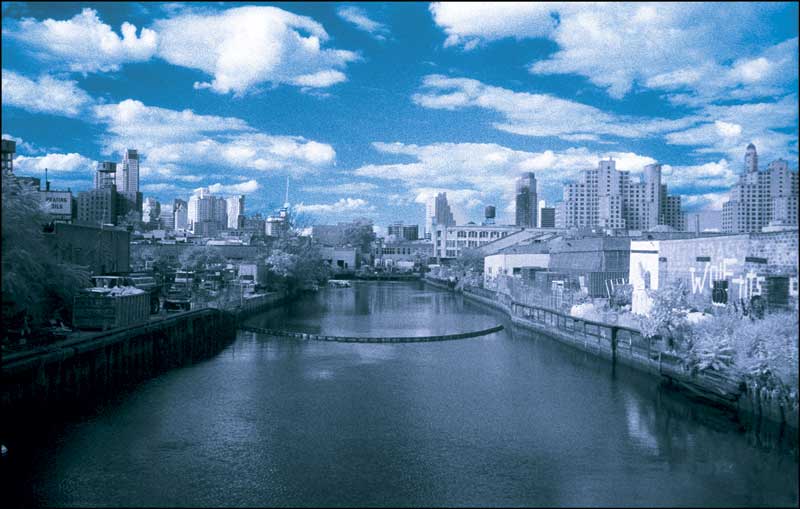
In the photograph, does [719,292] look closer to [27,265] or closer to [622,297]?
[622,297]

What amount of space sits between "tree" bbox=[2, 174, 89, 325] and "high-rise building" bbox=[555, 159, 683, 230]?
12126 cm

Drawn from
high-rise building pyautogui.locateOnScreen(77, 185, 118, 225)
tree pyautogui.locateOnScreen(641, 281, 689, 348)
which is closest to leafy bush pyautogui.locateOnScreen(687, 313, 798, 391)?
tree pyautogui.locateOnScreen(641, 281, 689, 348)

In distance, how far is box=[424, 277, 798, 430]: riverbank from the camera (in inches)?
711

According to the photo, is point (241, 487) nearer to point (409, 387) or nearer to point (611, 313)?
point (409, 387)

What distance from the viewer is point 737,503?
43.7 feet

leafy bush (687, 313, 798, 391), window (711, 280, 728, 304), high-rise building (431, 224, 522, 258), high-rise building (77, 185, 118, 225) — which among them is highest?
high-rise building (77, 185, 118, 225)

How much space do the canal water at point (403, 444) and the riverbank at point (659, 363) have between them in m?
0.56

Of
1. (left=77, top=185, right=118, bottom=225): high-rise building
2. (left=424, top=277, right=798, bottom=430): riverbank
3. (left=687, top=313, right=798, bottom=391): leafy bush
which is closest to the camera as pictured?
(left=687, top=313, right=798, bottom=391): leafy bush

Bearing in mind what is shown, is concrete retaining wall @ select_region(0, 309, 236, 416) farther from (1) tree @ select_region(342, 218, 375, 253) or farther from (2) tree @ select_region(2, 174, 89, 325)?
(1) tree @ select_region(342, 218, 375, 253)

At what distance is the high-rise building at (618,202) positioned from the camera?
145625mm

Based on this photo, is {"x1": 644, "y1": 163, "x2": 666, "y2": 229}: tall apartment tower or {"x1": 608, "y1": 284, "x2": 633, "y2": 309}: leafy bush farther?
{"x1": 644, "y1": 163, "x2": 666, "y2": 229}: tall apartment tower

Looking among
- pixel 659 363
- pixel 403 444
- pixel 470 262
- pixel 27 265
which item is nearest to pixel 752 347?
pixel 659 363

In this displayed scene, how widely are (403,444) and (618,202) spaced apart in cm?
13961

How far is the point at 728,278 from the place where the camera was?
23.9m
